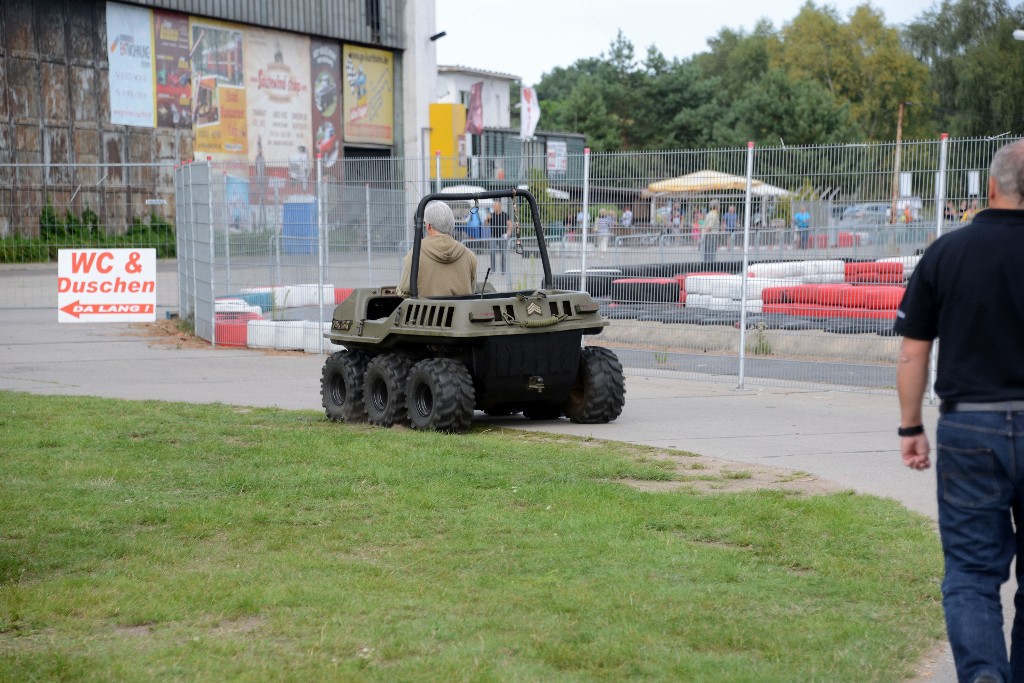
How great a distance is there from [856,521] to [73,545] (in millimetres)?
3812

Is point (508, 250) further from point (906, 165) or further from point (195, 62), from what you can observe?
point (195, 62)

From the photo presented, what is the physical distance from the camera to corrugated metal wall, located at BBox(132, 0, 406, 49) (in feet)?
136

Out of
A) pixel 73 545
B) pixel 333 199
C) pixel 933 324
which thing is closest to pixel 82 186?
pixel 333 199

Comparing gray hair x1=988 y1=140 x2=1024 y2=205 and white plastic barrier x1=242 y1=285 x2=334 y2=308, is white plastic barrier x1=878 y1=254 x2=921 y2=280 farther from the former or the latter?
gray hair x1=988 y1=140 x2=1024 y2=205

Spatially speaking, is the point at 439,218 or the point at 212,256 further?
the point at 212,256

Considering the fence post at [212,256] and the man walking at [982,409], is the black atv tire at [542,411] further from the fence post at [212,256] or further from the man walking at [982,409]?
the fence post at [212,256]

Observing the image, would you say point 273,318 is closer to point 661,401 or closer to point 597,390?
point 661,401

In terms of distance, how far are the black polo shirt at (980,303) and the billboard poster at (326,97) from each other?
43065 millimetres

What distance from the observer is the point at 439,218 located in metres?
10.3

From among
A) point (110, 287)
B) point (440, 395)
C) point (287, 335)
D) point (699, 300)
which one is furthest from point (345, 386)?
point (110, 287)

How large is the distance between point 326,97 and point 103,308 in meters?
28.1

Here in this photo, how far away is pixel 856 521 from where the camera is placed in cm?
649

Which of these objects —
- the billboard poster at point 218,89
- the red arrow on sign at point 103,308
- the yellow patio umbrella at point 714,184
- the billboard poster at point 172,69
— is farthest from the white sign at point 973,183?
the billboard poster at point 218,89

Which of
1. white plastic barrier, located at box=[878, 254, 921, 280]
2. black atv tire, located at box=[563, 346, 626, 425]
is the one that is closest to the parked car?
white plastic barrier, located at box=[878, 254, 921, 280]
